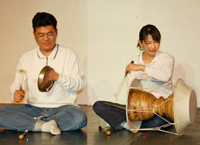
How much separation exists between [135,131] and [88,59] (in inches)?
76.1

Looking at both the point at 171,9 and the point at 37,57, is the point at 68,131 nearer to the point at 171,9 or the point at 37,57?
the point at 37,57

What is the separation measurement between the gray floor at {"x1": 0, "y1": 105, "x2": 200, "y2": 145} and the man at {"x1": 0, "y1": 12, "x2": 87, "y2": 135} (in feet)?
0.24

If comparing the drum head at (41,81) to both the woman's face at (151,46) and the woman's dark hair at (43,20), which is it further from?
the woman's face at (151,46)

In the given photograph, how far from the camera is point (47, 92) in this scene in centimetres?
268

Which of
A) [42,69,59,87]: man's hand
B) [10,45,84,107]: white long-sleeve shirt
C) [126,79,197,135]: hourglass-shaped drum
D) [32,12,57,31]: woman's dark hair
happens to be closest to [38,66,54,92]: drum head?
[42,69,59,87]: man's hand

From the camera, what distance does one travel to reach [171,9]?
400 cm

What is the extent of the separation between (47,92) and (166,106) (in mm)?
926

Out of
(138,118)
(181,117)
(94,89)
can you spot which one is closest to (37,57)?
(138,118)

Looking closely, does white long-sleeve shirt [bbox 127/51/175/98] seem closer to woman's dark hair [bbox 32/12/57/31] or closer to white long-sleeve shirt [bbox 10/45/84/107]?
white long-sleeve shirt [bbox 10/45/84/107]

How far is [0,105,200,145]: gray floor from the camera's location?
2168mm

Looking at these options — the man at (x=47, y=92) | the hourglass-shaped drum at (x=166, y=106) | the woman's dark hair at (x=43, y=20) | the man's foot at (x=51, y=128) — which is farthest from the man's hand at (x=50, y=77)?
the hourglass-shaped drum at (x=166, y=106)

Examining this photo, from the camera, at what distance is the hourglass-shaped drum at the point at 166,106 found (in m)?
2.12

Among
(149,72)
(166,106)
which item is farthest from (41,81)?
(166,106)

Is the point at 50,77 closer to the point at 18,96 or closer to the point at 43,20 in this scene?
the point at 18,96
